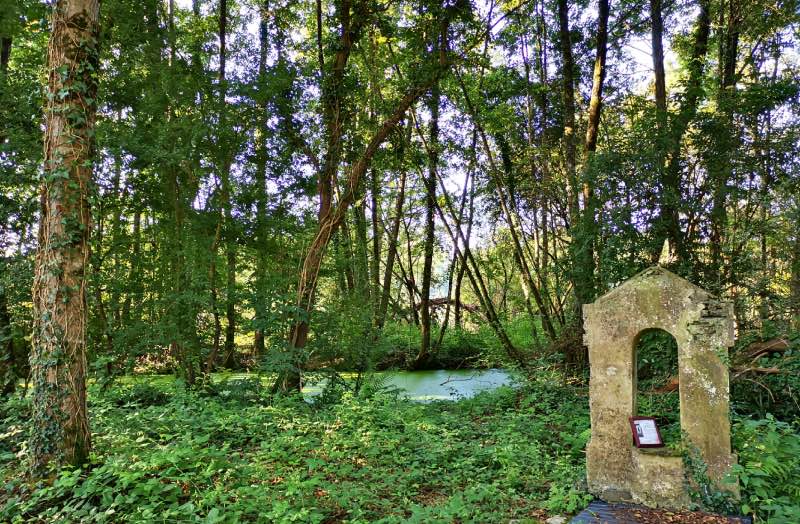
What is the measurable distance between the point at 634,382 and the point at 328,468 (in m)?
2.53

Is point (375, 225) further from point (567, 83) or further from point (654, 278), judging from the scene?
point (654, 278)

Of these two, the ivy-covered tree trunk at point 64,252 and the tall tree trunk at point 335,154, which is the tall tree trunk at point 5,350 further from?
the tall tree trunk at point 335,154

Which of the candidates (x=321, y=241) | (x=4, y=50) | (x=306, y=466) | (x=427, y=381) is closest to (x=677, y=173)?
(x=321, y=241)

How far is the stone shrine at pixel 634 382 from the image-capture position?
3.29 metres

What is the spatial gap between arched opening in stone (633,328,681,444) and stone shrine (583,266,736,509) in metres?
1.83

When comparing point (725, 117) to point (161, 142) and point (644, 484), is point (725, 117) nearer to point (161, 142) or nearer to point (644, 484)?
point (644, 484)

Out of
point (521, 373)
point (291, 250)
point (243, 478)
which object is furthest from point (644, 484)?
point (291, 250)

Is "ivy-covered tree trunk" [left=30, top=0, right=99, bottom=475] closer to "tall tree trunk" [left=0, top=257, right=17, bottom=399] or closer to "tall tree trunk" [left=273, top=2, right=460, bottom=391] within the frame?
"tall tree trunk" [left=0, top=257, right=17, bottom=399]

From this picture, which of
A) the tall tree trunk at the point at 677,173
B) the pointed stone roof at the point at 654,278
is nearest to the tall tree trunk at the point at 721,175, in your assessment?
the tall tree trunk at the point at 677,173

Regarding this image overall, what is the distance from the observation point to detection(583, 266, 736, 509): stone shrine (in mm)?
3287

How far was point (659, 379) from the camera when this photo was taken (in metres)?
5.89

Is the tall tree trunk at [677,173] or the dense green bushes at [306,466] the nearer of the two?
the dense green bushes at [306,466]

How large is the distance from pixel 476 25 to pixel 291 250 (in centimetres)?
481

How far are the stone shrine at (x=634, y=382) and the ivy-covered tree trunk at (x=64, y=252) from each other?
4.15 m
